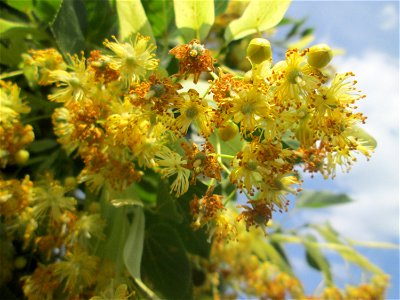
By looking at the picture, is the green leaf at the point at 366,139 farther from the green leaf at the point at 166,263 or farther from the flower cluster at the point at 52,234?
the flower cluster at the point at 52,234

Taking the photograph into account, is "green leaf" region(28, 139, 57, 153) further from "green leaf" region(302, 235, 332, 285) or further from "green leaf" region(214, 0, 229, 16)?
"green leaf" region(302, 235, 332, 285)

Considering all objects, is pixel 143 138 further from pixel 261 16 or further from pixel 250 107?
pixel 261 16

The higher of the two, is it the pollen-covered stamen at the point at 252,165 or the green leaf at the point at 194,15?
the green leaf at the point at 194,15

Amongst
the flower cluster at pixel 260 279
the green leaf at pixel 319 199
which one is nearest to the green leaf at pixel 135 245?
the flower cluster at pixel 260 279

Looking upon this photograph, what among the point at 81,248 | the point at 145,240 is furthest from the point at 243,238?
the point at 81,248

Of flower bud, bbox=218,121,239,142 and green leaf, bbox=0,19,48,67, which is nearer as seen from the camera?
flower bud, bbox=218,121,239,142

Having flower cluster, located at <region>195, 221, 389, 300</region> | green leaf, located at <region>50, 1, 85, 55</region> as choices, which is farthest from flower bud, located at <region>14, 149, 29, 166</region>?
flower cluster, located at <region>195, 221, 389, 300</region>
